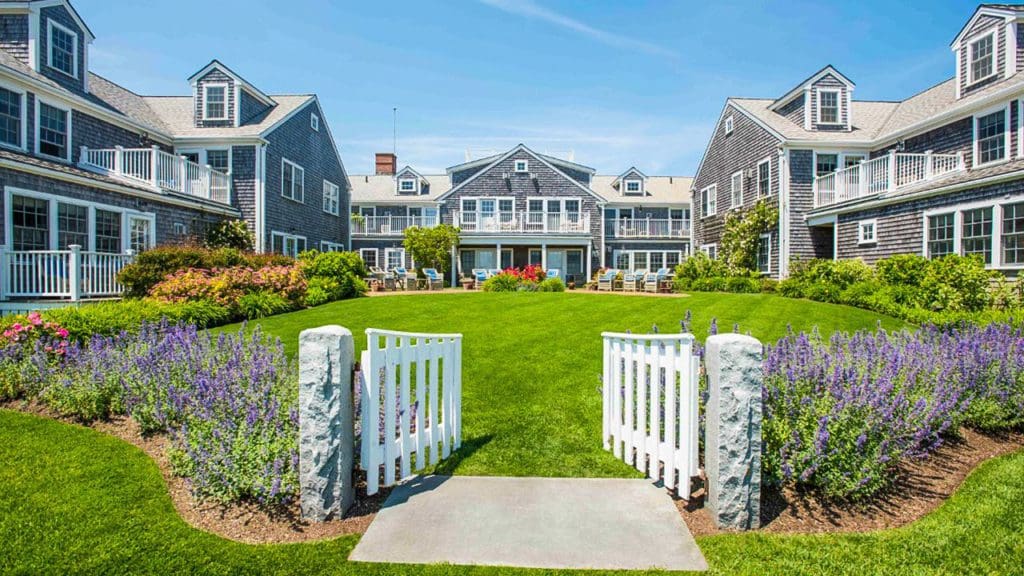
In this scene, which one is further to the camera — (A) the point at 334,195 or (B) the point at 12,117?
(A) the point at 334,195

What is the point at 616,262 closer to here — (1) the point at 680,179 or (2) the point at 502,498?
(1) the point at 680,179

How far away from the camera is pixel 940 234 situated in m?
13.8

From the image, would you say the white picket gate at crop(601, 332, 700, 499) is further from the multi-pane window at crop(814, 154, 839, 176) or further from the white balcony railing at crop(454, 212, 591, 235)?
the white balcony railing at crop(454, 212, 591, 235)

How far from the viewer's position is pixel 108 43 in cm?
1542

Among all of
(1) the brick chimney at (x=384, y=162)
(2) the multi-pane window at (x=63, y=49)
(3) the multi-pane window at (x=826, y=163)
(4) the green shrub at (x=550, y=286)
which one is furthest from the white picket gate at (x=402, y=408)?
(1) the brick chimney at (x=384, y=162)

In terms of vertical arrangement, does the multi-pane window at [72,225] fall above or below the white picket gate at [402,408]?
above

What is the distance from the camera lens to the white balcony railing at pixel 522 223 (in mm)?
26109

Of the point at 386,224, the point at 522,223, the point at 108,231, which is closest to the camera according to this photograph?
the point at 108,231

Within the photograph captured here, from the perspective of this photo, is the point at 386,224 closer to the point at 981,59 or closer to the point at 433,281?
the point at 433,281

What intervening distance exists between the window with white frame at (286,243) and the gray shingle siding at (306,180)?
211 mm

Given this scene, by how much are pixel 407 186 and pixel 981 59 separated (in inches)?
1033

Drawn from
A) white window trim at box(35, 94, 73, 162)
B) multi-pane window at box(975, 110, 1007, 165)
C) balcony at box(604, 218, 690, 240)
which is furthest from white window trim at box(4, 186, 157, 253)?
multi-pane window at box(975, 110, 1007, 165)

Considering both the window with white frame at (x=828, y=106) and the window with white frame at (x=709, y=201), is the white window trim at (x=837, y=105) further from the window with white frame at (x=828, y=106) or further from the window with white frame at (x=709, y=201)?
the window with white frame at (x=709, y=201)

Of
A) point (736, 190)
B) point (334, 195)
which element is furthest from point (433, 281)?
point (736, 190)
